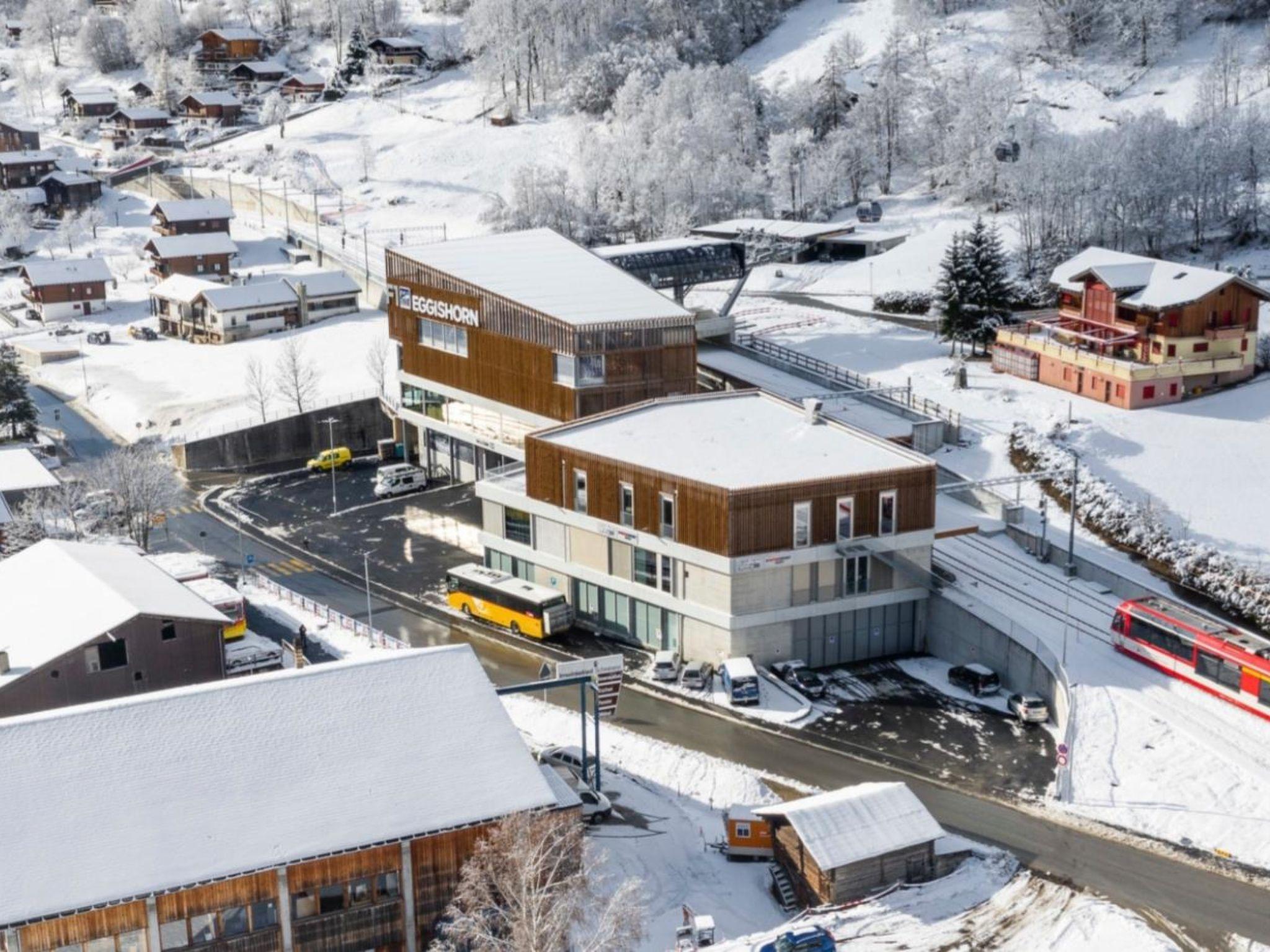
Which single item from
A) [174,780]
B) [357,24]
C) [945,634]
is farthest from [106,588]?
[357,24]

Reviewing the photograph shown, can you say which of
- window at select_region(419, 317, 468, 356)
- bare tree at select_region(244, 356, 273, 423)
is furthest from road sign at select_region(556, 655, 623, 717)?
bare tree at select_region(244, 356, 273, 423)

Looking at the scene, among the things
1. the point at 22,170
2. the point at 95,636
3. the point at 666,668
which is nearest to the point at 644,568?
the point at 666,668

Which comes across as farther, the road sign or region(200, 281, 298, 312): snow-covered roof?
region(200, 281, 298, 312): snow-covered roof

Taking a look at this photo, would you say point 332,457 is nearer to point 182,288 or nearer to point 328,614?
point 328,614

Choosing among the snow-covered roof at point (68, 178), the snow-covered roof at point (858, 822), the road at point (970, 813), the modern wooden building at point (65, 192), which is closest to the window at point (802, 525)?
the road at point (970, 813)

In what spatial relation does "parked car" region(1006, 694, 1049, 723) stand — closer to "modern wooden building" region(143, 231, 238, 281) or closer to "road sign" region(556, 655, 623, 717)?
"road sign" region(556, 655, 623, 717)

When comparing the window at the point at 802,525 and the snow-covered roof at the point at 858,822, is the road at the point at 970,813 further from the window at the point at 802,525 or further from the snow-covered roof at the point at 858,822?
the window at the point at 802,525
